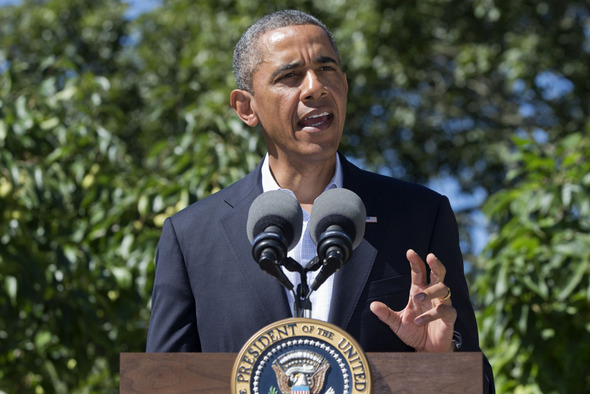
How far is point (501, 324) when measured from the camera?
523cm

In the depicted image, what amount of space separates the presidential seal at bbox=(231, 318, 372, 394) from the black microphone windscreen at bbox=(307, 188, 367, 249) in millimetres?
238

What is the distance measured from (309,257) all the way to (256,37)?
56 centimetres

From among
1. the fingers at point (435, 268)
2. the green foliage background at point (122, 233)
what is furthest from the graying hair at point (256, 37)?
the green foliage background at point (122, 233)

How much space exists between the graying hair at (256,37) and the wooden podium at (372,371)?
891 mm

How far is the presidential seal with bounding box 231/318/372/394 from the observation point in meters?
1.68

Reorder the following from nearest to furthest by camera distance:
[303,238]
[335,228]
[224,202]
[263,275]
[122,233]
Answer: [335,228]
[263,275]
[303,238]
[224,202]
[122,233]

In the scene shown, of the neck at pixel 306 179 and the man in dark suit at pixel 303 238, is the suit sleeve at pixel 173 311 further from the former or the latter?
the neck at pixel 306 179

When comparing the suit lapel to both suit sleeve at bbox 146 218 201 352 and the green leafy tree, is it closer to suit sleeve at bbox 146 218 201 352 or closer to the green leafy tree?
suit sleeve at bbox 146 218 201 352

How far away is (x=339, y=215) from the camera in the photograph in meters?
1.86

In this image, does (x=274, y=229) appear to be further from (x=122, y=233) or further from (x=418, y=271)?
(x=122, y=233)

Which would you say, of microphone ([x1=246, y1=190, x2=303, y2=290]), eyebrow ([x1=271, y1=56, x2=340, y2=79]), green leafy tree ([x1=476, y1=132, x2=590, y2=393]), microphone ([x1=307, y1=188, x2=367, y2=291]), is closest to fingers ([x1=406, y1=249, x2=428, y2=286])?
microphone ([x1=307, y1=188, x2=367, y2=291])

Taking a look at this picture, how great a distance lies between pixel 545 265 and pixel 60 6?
11.1 m

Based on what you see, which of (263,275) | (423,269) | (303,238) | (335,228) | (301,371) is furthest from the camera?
(303,238)

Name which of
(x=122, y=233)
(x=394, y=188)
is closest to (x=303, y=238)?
(x=394, y=188)
